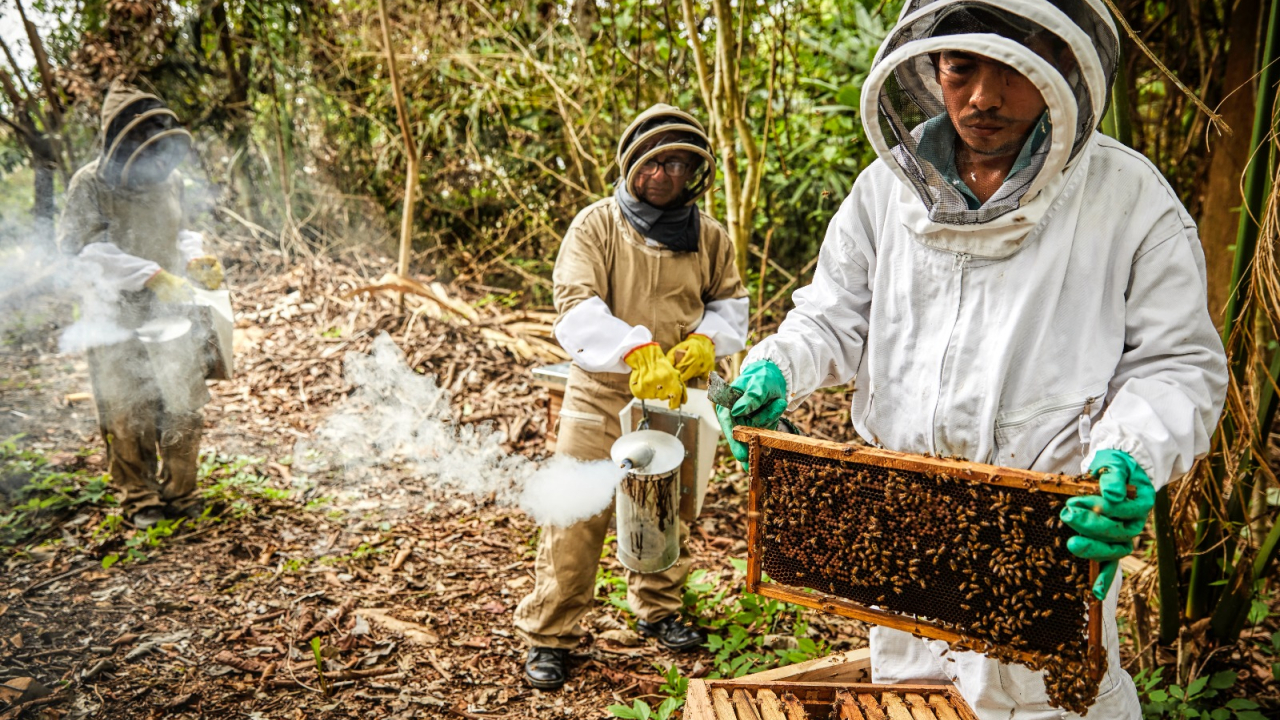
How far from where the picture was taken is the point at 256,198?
30.9ft

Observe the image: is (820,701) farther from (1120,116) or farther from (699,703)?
(1120,116)

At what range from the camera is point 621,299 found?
348cm

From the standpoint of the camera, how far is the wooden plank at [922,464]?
5.16 ft

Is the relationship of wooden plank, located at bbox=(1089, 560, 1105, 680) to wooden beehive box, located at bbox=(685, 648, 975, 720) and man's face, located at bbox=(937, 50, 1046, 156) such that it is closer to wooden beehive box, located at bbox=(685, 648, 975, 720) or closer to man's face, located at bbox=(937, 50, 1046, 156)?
wooden beehive box, located at bbox=(685, 648, 975, 720)

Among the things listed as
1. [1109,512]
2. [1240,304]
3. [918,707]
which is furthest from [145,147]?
[1240,304]

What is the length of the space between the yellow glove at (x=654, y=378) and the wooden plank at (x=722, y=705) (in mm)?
1230

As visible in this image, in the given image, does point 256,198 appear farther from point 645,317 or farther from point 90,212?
point 645,317

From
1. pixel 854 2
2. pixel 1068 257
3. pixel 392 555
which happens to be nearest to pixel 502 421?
pixel 392 555

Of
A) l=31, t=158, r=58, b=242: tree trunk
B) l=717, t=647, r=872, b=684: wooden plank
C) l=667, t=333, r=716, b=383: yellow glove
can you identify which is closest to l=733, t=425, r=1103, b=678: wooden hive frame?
l=717, t=647, r=872, b=684: wooden plank

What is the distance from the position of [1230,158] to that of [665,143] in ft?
9.90

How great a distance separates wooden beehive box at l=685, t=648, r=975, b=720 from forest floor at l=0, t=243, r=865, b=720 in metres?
1.36

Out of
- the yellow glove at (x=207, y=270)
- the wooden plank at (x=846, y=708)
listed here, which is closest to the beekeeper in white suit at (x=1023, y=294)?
the wooden plank at (x=846, y=708)

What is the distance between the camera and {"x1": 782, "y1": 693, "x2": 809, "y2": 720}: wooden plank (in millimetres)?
1880

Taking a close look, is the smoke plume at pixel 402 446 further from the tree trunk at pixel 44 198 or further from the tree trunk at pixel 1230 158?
the tree trunk at pixel 1230 158
